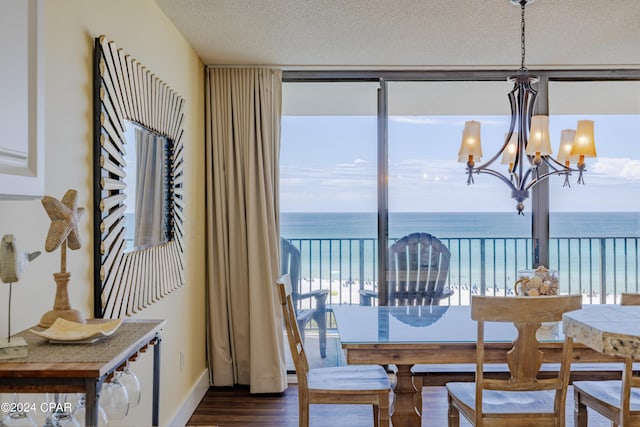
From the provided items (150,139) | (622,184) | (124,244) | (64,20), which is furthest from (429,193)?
(64,20)

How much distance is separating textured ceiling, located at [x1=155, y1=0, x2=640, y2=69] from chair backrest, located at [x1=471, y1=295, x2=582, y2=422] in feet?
5.41

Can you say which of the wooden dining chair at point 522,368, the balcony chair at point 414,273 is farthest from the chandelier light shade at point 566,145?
the balcony chair at point 414,273

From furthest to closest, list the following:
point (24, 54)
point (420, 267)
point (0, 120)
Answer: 1. point (420, 267)
2. point (24, 54)
3. point (0, 120)

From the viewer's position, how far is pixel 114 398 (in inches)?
51.0

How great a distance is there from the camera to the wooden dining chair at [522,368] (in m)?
2.14

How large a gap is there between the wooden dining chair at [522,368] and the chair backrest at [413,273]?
1841mm

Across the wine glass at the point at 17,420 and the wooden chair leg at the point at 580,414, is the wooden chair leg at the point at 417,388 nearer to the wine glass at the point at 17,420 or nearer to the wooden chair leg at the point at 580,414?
the wooden chair leg at the point at 580,414

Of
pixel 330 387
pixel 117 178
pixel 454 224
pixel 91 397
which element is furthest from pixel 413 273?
pixel 91 397

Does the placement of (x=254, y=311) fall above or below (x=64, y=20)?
below

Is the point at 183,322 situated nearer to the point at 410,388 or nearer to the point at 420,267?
the point at 410,388

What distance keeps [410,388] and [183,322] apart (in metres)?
1.58

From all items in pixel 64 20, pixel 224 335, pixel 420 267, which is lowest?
pixel 224 335

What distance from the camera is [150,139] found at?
8.70 ft

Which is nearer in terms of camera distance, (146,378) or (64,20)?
(64,20)
